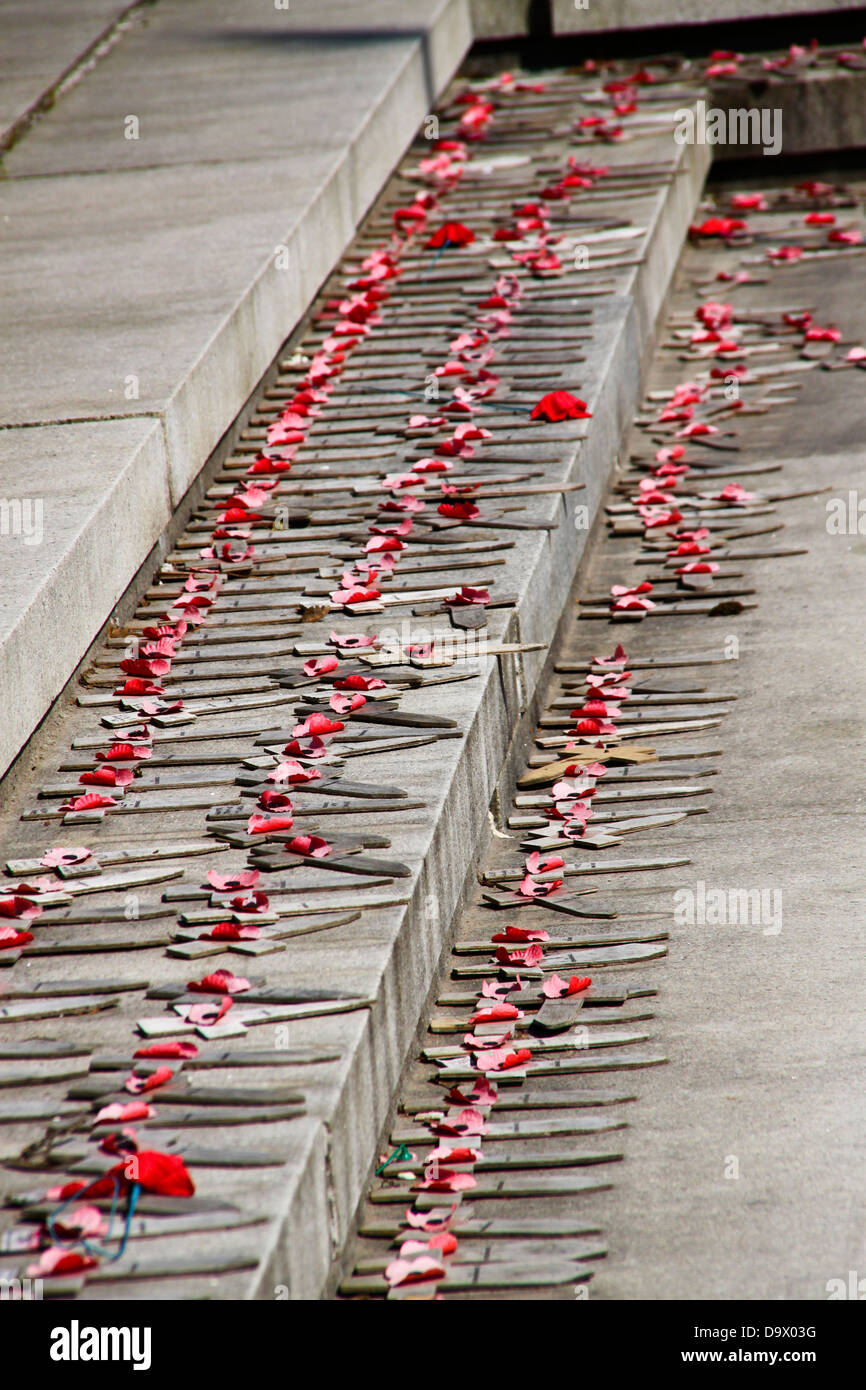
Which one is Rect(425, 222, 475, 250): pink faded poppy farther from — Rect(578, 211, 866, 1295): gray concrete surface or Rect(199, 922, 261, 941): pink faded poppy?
Rect(199, 922, 261, 941): pink faded poppy

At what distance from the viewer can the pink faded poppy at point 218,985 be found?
10.3 feet

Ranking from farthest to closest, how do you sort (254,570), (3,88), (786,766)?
(3,88) → (254,570) → (786,766)

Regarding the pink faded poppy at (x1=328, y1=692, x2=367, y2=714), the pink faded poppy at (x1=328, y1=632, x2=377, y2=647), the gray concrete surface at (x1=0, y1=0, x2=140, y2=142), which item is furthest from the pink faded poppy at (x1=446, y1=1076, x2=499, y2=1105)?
the gray concrete surface at (x1=0, y1=0, x2=140, y2=142)

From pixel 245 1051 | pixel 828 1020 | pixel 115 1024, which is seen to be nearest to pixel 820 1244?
pixel 828 1020

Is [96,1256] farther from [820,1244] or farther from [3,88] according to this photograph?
[3,88]

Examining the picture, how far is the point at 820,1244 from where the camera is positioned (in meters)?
2.87

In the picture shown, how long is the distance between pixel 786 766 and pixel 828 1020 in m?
1.09

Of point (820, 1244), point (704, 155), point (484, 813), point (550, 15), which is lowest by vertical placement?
point (820, 1244)

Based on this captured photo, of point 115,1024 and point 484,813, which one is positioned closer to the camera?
point 115,1024

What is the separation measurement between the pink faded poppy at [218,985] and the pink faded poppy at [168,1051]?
17 centimetres

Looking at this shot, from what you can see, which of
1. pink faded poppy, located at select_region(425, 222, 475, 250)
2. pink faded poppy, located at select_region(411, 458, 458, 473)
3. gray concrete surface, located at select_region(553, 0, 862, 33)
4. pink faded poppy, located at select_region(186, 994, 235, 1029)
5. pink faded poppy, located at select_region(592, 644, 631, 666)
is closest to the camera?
pink faded poppy, located at select_region(186, 994, 235, 1029)

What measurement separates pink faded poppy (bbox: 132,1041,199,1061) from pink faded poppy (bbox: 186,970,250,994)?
6.5 inches

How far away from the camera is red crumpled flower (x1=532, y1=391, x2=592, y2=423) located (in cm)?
575

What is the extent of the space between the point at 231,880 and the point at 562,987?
753mm
